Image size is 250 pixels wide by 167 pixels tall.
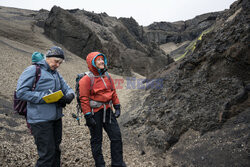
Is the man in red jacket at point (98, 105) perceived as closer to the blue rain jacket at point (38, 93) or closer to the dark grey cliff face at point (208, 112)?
the blue rain jacket at point (38, 93)

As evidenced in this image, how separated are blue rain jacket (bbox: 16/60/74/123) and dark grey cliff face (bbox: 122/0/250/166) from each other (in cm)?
280

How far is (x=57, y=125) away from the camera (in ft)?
9.89

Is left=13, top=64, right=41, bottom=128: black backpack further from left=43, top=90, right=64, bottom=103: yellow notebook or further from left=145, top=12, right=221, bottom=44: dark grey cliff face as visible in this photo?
left=145, top=12, right=221, bottom=44: dark grey cliff face

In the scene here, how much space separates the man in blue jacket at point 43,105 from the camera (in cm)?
260

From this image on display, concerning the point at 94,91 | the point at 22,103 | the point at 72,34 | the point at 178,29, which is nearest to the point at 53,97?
the point at 22,103

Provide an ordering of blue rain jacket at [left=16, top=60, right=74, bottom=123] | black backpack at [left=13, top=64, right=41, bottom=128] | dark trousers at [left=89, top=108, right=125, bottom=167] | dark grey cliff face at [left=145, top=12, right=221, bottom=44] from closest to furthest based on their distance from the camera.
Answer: blue rain jacket at [left=16, top=60, right=74, bottom=123] < black backpack at [left=13, top=64, right=41, bottom=128] < dark trousers at [left=89, top=108, right=125, bottom=167] < dark grey cliff face at [left=145, top=12, right=221, bottom=44]

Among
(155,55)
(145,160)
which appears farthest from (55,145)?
(155,55)

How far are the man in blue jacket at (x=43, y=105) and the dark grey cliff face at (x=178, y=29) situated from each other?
8127 cm

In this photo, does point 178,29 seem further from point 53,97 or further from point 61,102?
point 53,97

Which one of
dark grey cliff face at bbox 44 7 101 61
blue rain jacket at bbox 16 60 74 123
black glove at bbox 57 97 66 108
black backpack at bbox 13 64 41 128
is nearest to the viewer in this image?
blue rain jacket at bbox 16 60 74 123

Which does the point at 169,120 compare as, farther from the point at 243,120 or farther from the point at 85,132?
the point at 85,132

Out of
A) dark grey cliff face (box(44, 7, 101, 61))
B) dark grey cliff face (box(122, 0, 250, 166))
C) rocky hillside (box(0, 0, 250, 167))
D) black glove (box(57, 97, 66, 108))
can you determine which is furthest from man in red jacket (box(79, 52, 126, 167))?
dark grey cliff face (box(44, 7, 101, 61))

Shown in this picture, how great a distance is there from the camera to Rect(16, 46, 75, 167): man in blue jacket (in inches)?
102

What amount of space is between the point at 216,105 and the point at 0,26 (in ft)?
89.6
